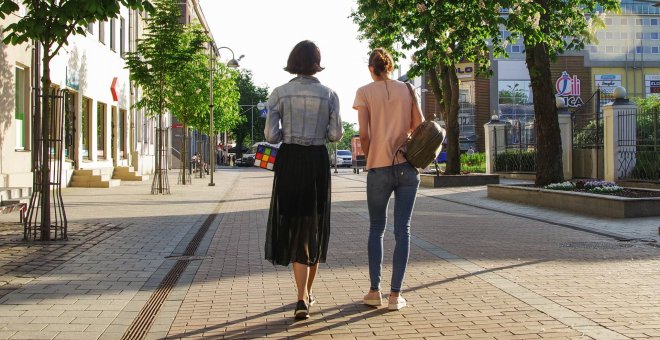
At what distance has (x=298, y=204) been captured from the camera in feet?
17.3

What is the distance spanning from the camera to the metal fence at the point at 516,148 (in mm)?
28062

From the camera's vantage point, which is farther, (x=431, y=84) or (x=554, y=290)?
(x=431, y=84)

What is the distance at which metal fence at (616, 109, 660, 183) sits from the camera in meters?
19.8

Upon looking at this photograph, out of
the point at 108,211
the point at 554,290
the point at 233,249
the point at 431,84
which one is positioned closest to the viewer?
the point at 554,290

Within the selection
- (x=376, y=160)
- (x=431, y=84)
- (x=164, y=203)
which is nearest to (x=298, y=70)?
(x=376, y=160)

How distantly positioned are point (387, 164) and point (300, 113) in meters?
0.76

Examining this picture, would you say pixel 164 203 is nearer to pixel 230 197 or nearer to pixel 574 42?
pixel 230 197

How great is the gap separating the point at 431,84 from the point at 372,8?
553 inches

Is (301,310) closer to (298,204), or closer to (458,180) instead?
(298,204)

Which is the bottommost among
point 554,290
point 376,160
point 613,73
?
point 554,290

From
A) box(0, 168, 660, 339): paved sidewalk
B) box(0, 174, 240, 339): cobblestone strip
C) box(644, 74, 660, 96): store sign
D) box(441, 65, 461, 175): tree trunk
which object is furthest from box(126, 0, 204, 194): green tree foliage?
box(644, 74, 660, 96): store sign

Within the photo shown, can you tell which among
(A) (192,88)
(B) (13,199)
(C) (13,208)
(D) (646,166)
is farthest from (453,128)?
(C) (13,208)

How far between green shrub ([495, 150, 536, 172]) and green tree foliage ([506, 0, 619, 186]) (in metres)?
9.77

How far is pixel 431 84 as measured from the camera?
100ft
